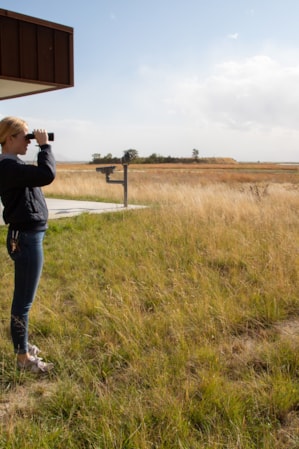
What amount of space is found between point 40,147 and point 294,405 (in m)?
2.33

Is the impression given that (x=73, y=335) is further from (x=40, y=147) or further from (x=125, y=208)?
(x=125, y=208)

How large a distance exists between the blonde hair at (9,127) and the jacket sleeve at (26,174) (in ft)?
0.70

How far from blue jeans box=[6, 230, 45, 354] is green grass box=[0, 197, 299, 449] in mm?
281

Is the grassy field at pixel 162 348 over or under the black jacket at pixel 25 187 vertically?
under

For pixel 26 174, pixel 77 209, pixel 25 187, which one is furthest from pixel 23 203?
pixel 77 209

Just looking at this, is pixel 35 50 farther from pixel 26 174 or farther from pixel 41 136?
pixel 26 174

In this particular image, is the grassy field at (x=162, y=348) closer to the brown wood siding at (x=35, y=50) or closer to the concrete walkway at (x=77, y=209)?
the concrete walkway at (x=77, y=209)

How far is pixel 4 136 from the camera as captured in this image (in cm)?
281

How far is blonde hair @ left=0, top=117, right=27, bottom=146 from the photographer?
9.14 ft

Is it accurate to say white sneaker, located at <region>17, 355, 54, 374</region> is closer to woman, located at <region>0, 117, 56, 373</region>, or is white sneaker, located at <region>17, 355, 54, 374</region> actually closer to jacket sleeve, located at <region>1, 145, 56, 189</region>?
woman, located at <region>0, 117, 56, 373</region>

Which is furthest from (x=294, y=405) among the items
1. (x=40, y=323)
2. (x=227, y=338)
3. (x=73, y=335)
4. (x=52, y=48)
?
(x=52, y=48)

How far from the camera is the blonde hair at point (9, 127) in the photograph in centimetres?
279

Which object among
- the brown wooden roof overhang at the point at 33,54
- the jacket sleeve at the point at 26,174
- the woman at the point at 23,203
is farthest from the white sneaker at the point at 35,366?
the brown wooden roof overhang at the point at 33,54

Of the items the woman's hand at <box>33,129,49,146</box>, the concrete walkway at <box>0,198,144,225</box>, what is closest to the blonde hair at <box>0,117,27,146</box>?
the woman's hand at <box>33,129,49,146</box>
